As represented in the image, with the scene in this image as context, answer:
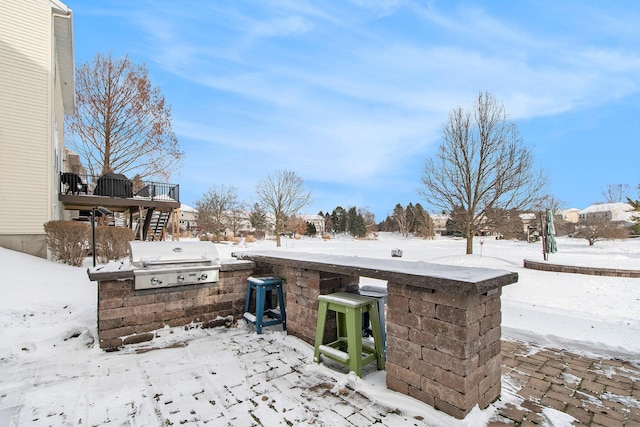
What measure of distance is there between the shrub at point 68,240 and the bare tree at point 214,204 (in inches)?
917

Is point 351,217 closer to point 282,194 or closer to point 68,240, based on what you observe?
point 282,194

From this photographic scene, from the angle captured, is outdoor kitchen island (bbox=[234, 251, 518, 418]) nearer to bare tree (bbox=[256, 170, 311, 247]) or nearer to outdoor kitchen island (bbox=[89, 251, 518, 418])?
outdoor kitchen island (bbox=[89, 251, 518, 418])

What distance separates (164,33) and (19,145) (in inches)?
222

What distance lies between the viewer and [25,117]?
30.7ft

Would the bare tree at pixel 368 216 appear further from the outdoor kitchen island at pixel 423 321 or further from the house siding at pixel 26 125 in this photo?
the outdoor kitchen island at pixel 423 321

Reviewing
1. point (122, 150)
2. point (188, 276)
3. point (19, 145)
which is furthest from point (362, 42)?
point (122, 150)

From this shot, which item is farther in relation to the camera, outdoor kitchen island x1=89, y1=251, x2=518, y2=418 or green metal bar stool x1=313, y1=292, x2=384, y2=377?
green metal bar stool x1=313, y1=292, x2=384, y2=377

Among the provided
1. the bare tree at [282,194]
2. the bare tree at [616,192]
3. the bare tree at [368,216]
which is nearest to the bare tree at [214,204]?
the bare tree at [282,194]

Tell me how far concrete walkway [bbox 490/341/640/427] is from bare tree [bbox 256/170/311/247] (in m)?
23.8

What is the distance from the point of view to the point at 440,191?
48.2 ft

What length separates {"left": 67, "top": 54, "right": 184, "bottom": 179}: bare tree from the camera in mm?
15211

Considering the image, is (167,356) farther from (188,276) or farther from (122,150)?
(122,150)

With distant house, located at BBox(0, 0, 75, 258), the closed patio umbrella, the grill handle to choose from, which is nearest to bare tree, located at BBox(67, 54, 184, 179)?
distant house, located at BBox(0, 0, 75, 258)

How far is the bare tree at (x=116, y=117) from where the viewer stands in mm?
15211
